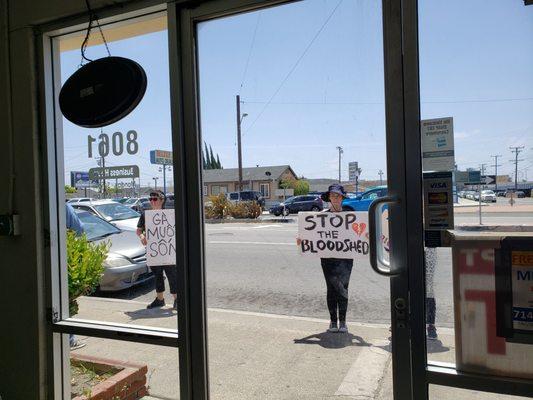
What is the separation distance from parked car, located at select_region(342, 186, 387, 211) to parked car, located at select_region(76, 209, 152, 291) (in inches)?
60.3

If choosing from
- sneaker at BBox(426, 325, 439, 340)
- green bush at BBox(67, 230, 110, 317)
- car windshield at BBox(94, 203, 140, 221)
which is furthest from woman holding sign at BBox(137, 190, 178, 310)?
sneaker at BBox(426, 325, 439, 340)

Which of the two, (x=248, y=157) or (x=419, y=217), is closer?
(x=419, y=217)

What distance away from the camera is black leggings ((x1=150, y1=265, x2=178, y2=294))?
247 centimetres

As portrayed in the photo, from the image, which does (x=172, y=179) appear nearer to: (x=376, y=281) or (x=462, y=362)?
(x=376, y=281)

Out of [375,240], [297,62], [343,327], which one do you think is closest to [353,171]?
[375,240]

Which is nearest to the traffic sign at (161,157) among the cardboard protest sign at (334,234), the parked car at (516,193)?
the cardboard protest sign at (334,234)

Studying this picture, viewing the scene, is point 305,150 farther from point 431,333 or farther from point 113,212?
point 113,212

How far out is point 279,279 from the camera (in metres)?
3.96

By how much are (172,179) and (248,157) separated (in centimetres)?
44

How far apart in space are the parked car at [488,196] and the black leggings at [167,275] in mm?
1584

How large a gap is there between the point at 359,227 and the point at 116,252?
89.7 inches

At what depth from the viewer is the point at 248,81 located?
2451 millimetres

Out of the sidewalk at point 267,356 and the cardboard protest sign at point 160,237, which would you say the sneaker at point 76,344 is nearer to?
the sidewalk at point 267,356

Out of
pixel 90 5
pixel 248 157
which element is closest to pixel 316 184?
pixel 248 157
